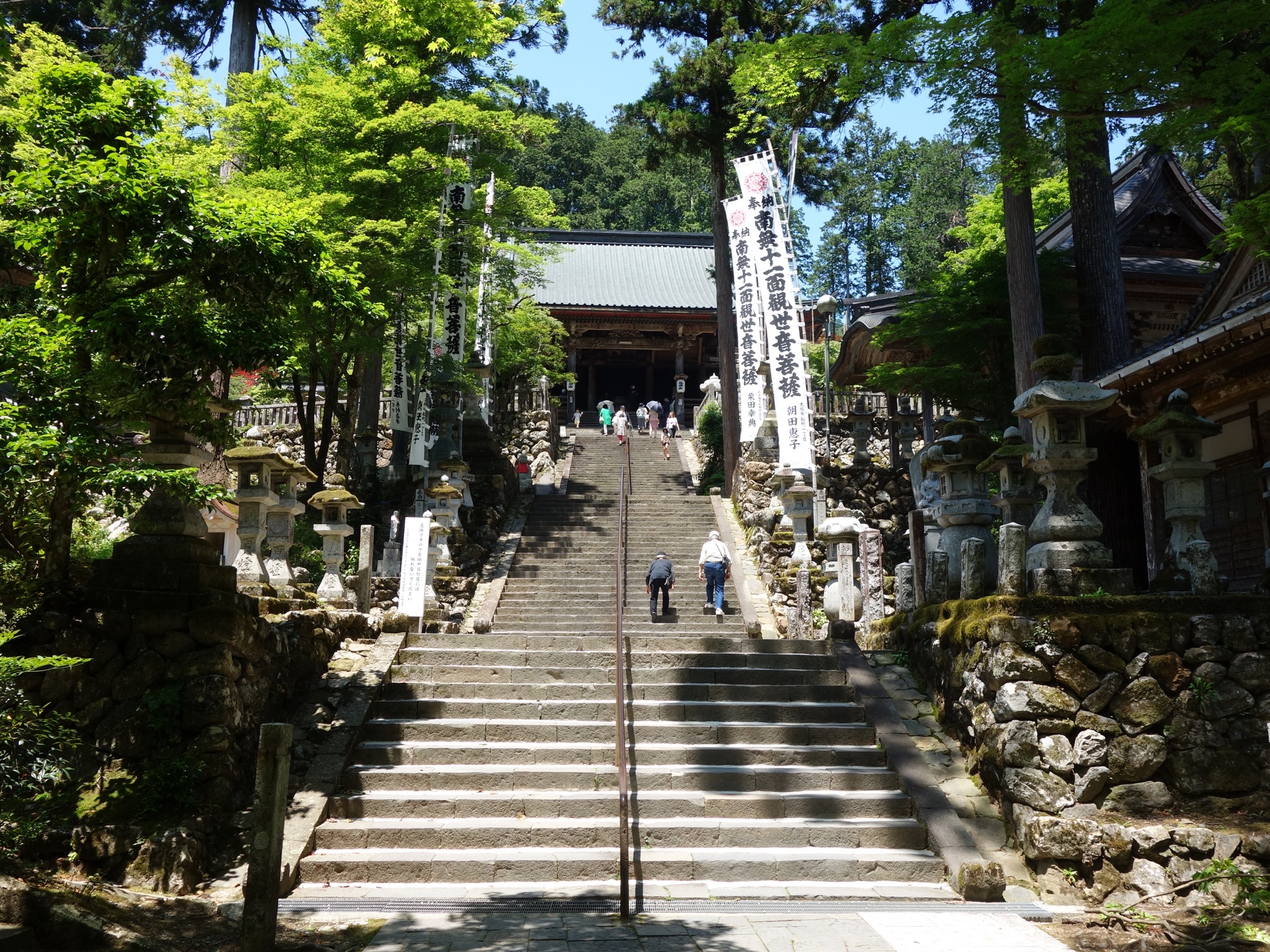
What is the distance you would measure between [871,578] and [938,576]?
10.3 feet

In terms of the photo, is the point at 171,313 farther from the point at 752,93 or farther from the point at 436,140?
the point at 436,140

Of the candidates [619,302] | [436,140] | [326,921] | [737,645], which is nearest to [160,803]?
[326,921]

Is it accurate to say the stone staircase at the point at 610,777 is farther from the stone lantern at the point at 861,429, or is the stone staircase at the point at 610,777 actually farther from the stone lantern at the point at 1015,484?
the stone lantern at the point at 861,429

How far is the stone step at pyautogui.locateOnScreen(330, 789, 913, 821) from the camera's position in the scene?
7.20 m

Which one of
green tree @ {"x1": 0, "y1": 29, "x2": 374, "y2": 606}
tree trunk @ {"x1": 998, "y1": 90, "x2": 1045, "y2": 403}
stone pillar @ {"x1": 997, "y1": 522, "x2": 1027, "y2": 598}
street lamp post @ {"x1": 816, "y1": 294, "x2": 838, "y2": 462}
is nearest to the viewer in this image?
green tree @ {"x1": 0, "y1": 29, "x2": 374, "y2": 606}

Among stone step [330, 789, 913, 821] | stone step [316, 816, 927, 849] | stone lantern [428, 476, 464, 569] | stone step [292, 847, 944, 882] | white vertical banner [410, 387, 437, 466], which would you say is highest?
white vertical banner [410, 387, 437, 466]

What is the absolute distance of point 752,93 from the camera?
1148 centimetres

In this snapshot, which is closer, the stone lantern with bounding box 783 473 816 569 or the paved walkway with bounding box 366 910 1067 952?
the paved walkway with bounding box 366 910 1067 952

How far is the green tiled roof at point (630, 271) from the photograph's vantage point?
114 feet

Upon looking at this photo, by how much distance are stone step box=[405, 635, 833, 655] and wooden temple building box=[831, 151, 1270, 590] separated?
15.8 ft

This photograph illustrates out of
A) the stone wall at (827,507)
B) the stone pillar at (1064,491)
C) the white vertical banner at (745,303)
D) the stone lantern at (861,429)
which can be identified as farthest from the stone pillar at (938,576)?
the stone lantern at (861,429)

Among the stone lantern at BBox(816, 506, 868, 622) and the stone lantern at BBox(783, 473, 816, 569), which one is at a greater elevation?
→ the stone lantern at BBox(783, 473, 816, 569)

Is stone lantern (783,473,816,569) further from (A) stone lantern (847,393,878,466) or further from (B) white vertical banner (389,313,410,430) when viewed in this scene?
(B) white vertical banner (389,313,410,430)

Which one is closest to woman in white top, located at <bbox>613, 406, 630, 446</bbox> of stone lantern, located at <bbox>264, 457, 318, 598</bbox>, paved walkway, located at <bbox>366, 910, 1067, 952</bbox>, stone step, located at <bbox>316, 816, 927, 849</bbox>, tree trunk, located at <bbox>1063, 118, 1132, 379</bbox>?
tree trunk, located at <bbox>1063, 118, 1132, 379</bbox>
